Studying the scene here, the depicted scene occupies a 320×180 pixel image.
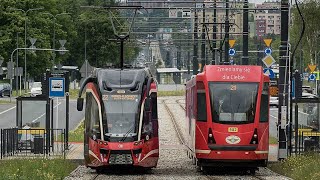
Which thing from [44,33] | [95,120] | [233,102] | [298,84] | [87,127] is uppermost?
[44,33]

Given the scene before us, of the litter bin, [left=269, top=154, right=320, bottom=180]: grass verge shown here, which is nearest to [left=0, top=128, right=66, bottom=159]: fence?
the litter bin

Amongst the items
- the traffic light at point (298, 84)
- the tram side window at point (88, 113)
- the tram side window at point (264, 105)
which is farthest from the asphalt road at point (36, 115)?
the tram side window at point (264, 105)

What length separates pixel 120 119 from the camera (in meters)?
28.5

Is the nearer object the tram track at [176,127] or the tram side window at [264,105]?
the tram side window at [264,105]

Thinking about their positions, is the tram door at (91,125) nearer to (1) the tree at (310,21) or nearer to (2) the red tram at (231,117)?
(2) the red tram at (231,117)

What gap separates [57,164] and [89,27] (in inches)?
3182

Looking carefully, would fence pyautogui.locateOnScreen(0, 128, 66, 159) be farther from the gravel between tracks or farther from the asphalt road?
the gravel between tracks

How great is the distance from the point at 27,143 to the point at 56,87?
9.62ft

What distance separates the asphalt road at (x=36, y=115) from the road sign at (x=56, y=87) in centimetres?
114

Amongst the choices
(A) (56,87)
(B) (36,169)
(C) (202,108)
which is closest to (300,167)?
(C) (202,108)

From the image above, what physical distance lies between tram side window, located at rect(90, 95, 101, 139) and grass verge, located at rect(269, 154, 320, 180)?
546 cm

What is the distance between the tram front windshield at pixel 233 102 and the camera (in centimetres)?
2831

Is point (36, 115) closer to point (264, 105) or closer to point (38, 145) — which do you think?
point (38, 145)

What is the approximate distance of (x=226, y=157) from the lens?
91.7 ft
